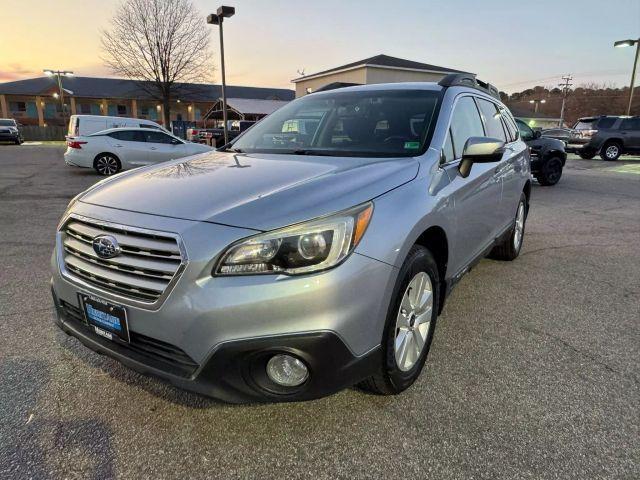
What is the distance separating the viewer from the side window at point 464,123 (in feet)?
10.1

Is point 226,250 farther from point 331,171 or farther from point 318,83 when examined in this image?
point 318,83

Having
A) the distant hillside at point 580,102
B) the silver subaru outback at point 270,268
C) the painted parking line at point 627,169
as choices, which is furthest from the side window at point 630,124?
the distant hillside at point 580,102

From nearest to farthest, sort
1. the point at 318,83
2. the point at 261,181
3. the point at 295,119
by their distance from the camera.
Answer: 1. the point at 261,181
2. the point at 295,119
3. the point at 318,83

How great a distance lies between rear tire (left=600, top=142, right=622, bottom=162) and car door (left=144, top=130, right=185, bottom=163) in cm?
1850

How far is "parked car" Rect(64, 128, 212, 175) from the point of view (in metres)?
13.7

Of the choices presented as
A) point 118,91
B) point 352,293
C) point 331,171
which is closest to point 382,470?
point 352,293

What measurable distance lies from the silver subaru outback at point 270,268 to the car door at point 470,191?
0.21 feet

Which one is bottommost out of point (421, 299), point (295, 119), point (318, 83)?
point (421, 299)

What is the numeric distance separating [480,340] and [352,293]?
5.51 ft

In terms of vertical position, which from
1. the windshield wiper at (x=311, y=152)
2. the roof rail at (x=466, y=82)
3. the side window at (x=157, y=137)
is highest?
the roof rail at (x=466, y=82)

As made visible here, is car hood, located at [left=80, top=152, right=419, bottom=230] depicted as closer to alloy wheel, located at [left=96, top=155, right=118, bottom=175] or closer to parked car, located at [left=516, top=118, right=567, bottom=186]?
parked car, located at [left=516, top=118, right=567, bottom=186]

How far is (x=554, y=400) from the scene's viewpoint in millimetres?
2438

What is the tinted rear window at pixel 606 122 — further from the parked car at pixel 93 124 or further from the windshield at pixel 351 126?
the windshield at pixel 351 126

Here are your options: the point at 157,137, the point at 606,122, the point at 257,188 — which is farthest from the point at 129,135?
the point at 606,122
